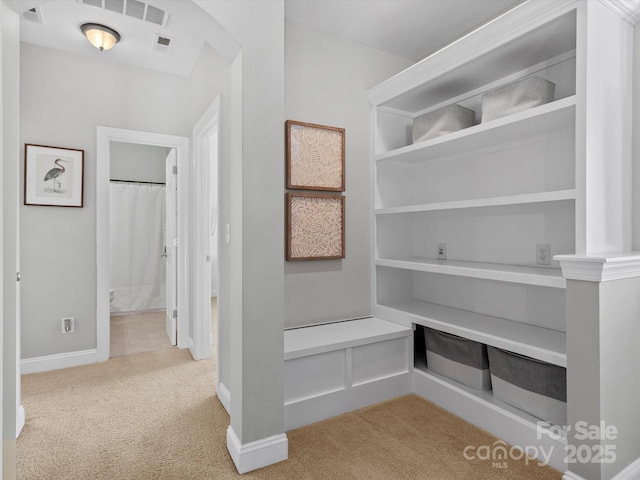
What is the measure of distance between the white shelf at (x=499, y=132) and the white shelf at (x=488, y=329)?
1.18 metres

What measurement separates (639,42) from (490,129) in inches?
31.4

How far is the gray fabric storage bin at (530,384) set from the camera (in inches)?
73.1

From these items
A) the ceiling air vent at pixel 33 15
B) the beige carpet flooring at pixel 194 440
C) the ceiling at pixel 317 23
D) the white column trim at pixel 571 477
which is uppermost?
the ceiling at pixel 317 23

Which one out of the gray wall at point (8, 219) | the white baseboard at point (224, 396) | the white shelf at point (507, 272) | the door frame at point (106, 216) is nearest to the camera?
the gray wall at point (8, 219)

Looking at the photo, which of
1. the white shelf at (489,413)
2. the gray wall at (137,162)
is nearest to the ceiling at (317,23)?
the gray wall at (137,162)

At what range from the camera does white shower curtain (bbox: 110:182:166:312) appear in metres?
5.09

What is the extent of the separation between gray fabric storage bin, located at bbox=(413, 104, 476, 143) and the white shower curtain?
417 centimetres

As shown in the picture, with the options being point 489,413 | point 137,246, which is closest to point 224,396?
point 489,413

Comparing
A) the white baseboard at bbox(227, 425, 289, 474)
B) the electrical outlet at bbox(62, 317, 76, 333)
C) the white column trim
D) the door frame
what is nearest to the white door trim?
the door frame

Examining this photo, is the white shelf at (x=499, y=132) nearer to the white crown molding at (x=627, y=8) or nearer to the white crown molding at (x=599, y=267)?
the white crown molding at (x=627, y=8)

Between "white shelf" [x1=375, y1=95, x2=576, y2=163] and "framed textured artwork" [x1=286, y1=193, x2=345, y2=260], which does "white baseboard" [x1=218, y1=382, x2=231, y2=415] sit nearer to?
"framed textured artwork" [x1=286, y1=193, x2=345, y2=260]

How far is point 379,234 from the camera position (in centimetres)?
300

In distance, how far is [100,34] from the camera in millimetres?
2709

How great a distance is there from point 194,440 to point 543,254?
2.34 metres
